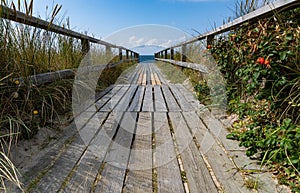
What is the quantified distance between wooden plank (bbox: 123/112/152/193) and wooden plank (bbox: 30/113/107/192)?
35 centimetres

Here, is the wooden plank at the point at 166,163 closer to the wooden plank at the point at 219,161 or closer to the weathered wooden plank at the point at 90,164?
the wooden plank at the point at 219,161

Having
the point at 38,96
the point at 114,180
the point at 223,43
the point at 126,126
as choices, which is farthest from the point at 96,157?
the point at 223,43

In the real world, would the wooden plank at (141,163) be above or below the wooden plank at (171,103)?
below

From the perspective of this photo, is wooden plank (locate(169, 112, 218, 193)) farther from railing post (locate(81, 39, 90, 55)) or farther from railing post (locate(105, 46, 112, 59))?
railing post (locate(105, 46, 112, 59))

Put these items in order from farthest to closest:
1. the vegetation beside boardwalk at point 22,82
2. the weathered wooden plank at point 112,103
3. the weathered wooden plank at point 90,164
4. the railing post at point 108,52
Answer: the railing post at point 108,52, the weathered wooden plank at point 112,103, the vegetation beside boardwalk at point 22,82, the weathered wooden plank at point 90,164

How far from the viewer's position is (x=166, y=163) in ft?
4.09

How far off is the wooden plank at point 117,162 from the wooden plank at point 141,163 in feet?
0.13

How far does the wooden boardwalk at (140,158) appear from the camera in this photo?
104cm

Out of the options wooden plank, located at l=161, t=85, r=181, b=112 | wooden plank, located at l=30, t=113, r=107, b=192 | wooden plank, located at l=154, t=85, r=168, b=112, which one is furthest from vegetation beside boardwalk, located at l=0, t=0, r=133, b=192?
wooden plank, located at l=161, t=85, r=181, b=112

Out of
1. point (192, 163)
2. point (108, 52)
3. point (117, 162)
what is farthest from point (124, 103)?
point (108, 52)

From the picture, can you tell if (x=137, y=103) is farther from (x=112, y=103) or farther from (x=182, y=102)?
(x=182, y=102)

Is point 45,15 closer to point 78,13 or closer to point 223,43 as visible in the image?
point 78,13

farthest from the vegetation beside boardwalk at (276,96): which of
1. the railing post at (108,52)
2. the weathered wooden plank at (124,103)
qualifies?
the railing post at (108,52)

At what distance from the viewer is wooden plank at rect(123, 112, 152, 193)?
3.38 ft
